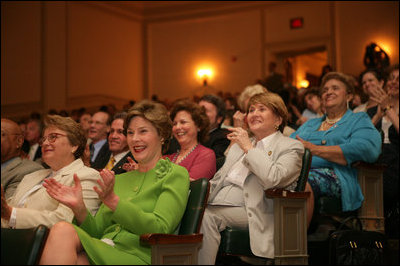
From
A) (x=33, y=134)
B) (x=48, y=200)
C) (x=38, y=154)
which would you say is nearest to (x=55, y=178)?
(x=48, y=200)

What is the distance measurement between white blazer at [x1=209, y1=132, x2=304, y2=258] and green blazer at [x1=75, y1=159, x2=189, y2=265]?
47 cm

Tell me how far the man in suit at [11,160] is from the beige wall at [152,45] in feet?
21.2

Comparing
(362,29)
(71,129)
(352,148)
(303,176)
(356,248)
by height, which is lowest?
(356,248)

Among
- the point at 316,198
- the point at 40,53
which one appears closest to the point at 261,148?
the point at 316,198

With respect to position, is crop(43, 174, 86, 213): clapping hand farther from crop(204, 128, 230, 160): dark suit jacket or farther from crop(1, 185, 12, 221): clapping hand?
crop(204, 128, 230, 160): dark suit jacket

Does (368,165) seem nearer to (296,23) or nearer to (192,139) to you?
(192,139)

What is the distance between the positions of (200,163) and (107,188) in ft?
3.85

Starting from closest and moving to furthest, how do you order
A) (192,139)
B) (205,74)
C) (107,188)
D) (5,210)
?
1. (107,188)
2. (5,210)
3. (192,139)
4. (205,74)

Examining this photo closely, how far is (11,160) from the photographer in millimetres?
2785

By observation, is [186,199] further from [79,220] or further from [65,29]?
[65,29]

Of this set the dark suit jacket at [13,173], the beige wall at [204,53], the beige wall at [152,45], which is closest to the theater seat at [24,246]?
the dark suit jacket at [13,173]

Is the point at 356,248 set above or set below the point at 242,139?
below

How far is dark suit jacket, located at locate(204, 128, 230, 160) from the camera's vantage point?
3732mm

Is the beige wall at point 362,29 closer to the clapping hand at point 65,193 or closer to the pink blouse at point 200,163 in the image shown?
the pink blouse at point 200,163
